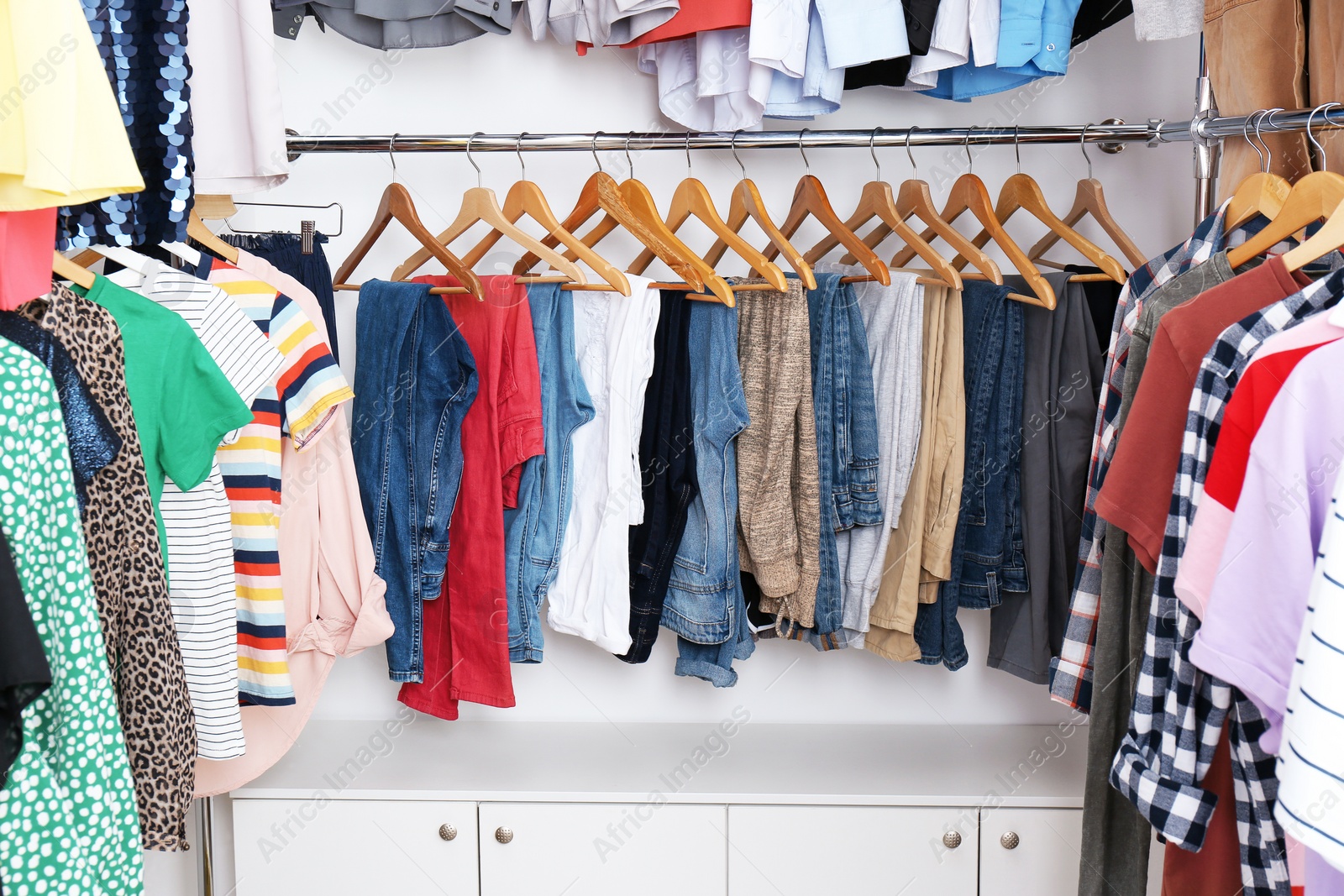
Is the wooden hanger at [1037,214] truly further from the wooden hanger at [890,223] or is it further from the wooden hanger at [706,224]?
the wooden hanger at [706,224]

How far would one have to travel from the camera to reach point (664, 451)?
1.93 metres

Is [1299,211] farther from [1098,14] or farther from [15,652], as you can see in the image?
[15,652]

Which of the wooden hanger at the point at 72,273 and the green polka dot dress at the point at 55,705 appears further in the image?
the wooden hanger at the point at 72,273

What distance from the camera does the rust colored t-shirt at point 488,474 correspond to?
189 centimetres

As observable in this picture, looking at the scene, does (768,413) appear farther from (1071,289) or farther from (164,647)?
(164,647)

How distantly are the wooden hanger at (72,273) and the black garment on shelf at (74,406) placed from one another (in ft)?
0.78

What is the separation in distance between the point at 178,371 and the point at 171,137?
29 centimetres

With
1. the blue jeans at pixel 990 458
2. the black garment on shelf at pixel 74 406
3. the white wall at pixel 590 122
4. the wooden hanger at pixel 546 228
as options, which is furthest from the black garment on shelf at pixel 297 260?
the blue jeans at pixel 990 458

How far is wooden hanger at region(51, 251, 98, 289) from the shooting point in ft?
4.25

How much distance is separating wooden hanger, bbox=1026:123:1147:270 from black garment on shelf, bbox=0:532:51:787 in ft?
5.80

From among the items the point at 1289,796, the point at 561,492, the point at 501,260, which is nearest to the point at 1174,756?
the point at 1289,796

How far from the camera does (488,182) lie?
2.34 m

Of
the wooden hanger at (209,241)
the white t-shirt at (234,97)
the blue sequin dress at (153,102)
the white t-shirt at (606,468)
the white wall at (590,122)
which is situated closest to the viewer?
the blue sequin dress at (153,102)

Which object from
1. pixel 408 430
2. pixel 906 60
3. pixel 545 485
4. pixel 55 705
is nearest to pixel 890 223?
pixel 906 60
